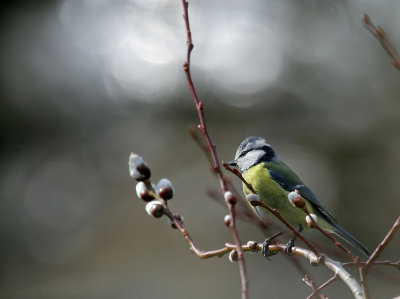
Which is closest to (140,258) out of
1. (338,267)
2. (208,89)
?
(208,89)

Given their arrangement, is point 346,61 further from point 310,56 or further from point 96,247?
point 96,247

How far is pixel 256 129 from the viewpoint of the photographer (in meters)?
6.49

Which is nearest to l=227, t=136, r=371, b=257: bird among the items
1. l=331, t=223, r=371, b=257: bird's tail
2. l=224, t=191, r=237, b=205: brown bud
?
l=331, t=223, r=371, b=257: bird's tail

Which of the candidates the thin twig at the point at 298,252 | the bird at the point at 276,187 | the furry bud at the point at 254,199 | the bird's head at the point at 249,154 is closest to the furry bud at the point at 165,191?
the thin twig at the point at 298,252

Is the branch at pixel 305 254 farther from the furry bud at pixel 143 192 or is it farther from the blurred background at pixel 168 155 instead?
the blurred background at pixel 168 155

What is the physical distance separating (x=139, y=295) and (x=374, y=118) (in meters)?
3.36

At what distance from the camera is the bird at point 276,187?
2277 mm

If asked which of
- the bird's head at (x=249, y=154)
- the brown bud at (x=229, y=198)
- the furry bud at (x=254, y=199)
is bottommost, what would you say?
the bird's head at (x=249, y=154)

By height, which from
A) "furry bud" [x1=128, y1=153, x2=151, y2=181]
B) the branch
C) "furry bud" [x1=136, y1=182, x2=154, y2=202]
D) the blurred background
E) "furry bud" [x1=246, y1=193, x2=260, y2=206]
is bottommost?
the blurred background

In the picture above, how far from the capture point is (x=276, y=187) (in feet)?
7.89

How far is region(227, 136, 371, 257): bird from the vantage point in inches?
89.7

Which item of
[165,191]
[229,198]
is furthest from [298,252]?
[229,198]

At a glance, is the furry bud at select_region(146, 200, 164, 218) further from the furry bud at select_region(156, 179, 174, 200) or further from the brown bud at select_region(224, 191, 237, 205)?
the brown bud at select_region(224, 191, 237, 205)

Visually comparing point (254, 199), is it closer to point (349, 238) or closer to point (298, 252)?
point (298, 252)
